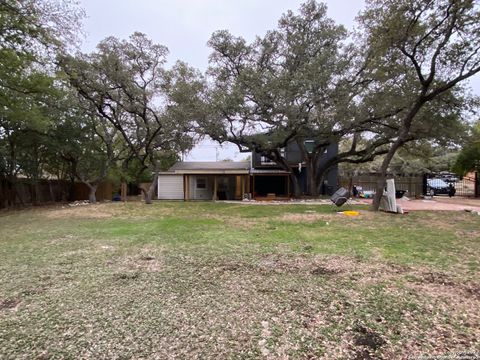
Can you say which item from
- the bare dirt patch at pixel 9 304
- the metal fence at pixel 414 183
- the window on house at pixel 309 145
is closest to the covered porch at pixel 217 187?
the window on house at pixel 309 145

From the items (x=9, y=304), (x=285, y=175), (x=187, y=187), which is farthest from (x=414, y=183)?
(x=9, y=304)

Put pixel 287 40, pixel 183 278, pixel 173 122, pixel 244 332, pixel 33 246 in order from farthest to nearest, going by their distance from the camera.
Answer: pixel 287 40 < pixel 173 122 < pixel 33 246 < pixel 183 278 < pixel 244 332

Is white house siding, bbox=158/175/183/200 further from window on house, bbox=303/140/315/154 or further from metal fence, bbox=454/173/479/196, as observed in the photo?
metal fence, bbox=454/173/479/196

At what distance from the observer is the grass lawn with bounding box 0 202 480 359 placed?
7.68ft

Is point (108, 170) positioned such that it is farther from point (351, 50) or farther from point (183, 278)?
point (183, 278)

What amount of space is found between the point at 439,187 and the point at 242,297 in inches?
882

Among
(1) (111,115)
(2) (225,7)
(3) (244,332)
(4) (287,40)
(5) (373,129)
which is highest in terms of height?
(4) (287,40)

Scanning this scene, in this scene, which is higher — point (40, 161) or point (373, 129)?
point (373, 129)

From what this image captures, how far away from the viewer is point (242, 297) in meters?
3.24

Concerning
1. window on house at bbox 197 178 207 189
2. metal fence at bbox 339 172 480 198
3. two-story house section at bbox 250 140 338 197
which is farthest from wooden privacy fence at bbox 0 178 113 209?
metal fence at bbox 339 172 480 198

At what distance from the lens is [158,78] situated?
1512cm

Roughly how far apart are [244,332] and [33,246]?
517 centimetres

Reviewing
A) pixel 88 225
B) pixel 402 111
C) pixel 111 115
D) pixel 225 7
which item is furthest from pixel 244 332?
pixel 111 115

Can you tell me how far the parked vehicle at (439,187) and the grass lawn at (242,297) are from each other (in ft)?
51.2
